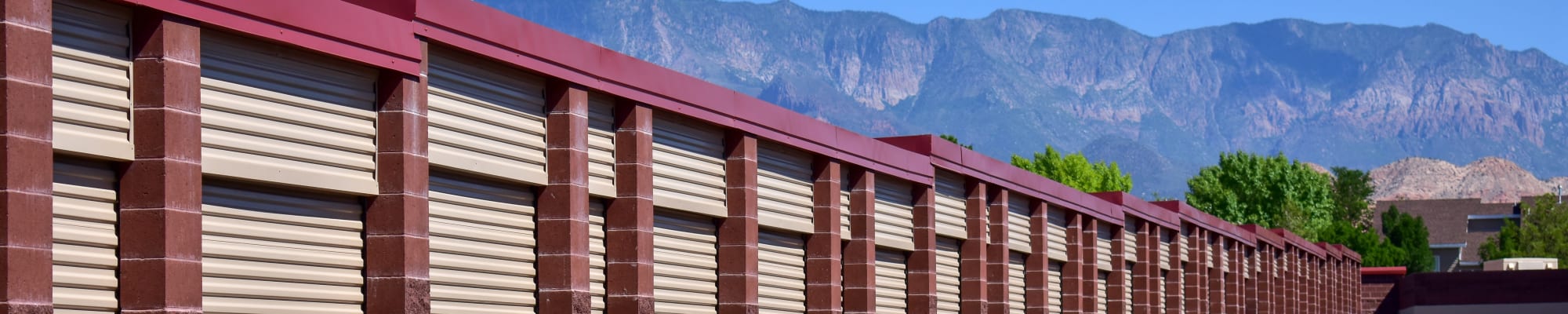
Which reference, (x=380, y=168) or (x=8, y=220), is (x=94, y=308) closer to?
(x=8, y=220)

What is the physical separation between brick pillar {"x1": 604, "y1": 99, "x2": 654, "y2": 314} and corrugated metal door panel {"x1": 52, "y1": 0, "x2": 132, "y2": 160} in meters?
7.25

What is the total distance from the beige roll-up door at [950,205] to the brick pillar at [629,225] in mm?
11319

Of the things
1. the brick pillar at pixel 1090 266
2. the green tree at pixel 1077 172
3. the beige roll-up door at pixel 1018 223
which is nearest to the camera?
the beige roll-up door at pixel 1018 223

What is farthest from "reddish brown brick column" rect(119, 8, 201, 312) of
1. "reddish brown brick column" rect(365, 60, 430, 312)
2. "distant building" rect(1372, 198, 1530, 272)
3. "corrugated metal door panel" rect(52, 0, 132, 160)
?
"distant building" rect(1372, 198, 1530, 272)

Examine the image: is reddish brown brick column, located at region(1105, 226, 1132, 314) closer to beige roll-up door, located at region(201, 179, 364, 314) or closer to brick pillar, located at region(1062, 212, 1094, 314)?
brick pillar, located at region(1062, 212, 1094, 314)

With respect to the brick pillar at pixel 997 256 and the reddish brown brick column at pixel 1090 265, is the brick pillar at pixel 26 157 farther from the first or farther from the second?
the reddish brown brick column at pixel 1090 265

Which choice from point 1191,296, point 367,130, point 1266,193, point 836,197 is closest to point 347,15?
point 367,130

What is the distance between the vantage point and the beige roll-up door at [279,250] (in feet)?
45.8

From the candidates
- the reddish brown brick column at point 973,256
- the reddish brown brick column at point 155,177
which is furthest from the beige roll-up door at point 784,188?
the reddish brown brick column at point 155,177

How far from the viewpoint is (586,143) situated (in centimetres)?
1850

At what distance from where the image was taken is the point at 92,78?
1248cm

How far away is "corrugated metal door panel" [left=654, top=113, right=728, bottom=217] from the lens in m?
20.8

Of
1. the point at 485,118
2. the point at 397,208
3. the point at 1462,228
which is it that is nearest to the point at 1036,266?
the point at 485,118

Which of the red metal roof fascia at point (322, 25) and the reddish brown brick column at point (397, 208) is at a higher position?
the red metal roof fascia at point (322, 25)
